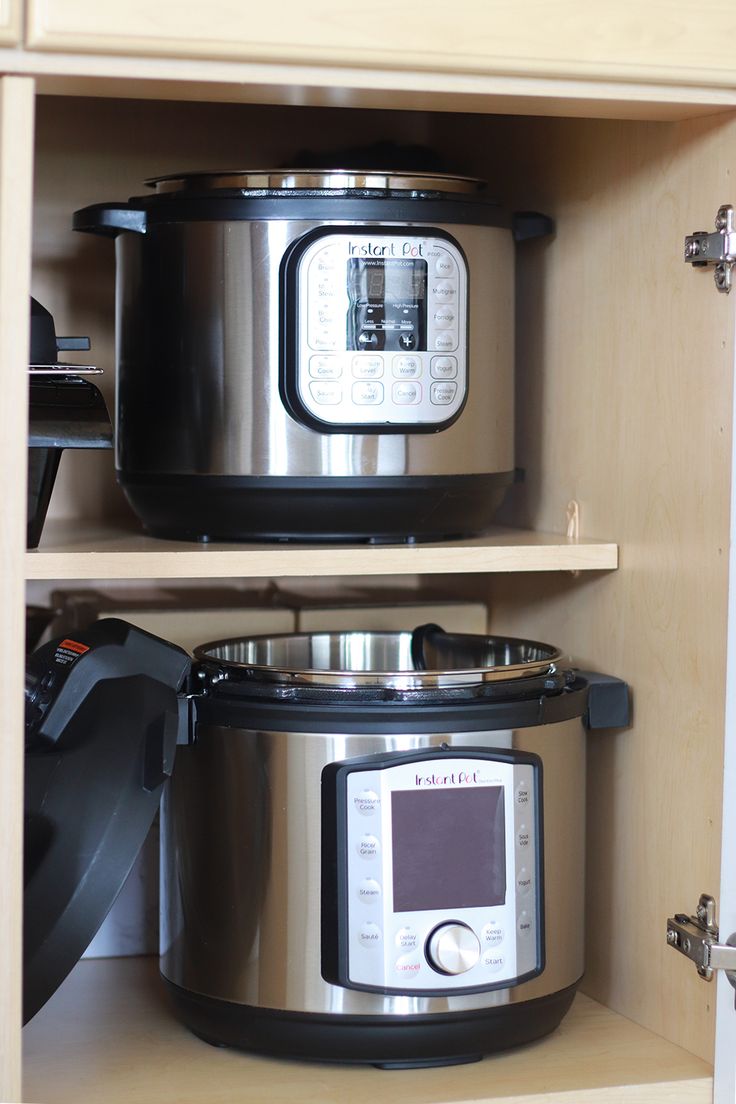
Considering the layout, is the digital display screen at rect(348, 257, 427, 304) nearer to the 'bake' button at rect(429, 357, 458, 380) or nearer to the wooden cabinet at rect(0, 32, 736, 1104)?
the 'bake' button at rect(429, 357, 458, 380)

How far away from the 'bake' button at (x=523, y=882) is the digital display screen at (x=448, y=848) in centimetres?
1

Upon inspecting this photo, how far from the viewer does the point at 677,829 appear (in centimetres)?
103

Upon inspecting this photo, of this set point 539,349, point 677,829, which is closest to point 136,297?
point 539,349

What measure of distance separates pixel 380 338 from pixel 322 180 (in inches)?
4.8

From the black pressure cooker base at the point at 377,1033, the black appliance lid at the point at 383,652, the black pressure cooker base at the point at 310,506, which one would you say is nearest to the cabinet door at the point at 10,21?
the black pressure cooker base at the point at 310,506

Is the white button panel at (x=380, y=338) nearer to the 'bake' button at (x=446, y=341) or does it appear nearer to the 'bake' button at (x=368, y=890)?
the 'bake' button at (x=446, y=341)

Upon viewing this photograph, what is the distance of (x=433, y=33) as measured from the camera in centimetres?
85

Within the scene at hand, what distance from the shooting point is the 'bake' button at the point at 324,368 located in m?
1.01

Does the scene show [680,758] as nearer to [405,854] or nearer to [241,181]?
[405,854]

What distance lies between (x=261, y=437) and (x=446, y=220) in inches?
8.4

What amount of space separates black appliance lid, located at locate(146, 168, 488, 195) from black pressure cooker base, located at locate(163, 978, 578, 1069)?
59 cm

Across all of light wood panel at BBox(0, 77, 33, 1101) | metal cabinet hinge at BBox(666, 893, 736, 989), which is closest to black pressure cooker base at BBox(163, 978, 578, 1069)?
metal cabinet hinge at BBox(666, 893, 736, 989)

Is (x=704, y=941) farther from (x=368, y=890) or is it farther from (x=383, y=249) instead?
(x=383, y=249)

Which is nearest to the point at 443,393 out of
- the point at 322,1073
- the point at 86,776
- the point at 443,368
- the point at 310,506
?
the point at 443,368
